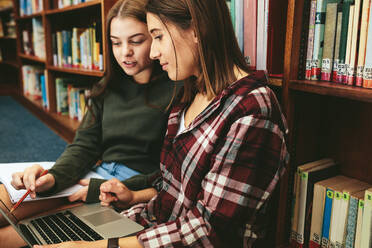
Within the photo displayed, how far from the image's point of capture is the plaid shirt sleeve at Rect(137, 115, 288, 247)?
0.73 meters

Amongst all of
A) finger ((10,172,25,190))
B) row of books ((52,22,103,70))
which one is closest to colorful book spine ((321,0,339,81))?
finger ((10,172,25,190))

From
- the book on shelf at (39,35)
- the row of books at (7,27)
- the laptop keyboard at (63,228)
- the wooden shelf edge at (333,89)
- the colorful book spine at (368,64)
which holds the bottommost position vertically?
the laptop keyboard at (63,228)

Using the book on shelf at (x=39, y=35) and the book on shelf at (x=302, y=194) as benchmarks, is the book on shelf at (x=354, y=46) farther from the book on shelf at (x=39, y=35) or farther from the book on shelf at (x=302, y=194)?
the book on shelf at (x=39, y=35)

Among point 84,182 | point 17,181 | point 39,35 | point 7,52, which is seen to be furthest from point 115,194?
point 7,52

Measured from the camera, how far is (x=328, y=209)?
97 centimetres

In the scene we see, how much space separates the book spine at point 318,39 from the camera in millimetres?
884

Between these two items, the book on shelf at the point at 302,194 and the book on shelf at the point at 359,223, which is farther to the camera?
the book on shelf at the point at 302,194

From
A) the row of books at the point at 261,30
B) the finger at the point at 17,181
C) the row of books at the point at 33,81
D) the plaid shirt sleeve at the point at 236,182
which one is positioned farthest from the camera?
the row of books at the point at 33,81

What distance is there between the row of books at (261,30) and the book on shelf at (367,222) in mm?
404

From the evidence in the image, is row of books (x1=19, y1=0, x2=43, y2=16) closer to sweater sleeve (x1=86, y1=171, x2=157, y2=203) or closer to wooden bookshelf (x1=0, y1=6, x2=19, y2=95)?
wooden bookshelf (x1=0, y1=6, x2=19, y2=95)

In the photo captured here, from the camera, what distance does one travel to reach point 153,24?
90 centimetres

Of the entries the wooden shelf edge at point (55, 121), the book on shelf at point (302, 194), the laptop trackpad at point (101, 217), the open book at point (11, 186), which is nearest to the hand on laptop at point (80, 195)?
the open book at point (11, 186)

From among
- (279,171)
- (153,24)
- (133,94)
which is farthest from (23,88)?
(279,171)

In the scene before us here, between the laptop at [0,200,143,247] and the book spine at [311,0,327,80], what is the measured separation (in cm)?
63
